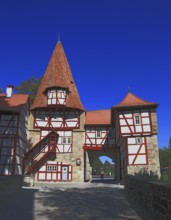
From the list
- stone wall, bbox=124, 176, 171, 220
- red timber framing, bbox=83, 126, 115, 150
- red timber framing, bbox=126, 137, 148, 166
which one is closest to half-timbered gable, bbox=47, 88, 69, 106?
red timber framing, bbox=83, 126, 115, 150

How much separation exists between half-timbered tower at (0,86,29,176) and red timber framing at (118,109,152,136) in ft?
29.8

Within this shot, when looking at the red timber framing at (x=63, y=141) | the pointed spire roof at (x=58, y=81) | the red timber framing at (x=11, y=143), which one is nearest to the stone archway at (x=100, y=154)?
the red timber framing at (x=63, y=141)

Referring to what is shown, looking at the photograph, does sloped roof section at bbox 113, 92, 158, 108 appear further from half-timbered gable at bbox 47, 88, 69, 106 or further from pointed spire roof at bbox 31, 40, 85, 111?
half-timbered gable at bbox 47, 88, 69, 106

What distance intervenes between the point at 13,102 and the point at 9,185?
12.4m

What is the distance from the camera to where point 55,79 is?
93.5 feet

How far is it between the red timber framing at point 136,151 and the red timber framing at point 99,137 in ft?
16.3

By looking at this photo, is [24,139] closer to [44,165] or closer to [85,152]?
[44,165]

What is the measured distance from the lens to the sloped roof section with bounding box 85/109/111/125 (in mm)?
26875

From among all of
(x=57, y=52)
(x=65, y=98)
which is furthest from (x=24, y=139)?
(x=57, y=52)

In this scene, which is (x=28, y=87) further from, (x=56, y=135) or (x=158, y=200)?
(x=158, y=200)

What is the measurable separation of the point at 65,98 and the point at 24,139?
→ 6.32m

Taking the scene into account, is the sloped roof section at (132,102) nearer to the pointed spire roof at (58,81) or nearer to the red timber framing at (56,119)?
the pointed spire roof at (58,81)

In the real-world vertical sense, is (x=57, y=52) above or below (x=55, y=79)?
above

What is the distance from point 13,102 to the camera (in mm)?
23594
